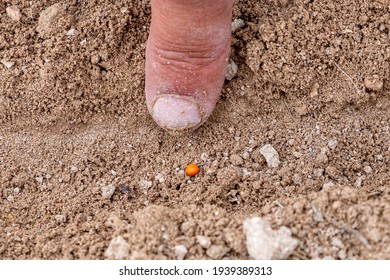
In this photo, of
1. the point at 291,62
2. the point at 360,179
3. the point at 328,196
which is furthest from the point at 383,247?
the point at 291,62

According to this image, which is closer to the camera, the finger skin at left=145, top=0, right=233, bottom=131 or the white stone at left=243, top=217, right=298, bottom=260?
the white stone at left=243, top=217, right=298, bottom=260

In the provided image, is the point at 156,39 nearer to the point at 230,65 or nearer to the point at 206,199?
the point at 230,65

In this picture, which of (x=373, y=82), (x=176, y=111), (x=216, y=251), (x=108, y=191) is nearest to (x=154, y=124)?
(x=176, y=111)

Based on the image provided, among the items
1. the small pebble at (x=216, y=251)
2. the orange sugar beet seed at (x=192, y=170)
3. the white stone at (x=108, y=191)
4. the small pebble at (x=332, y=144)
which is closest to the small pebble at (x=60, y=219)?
the white stone at (x=108, y=191)

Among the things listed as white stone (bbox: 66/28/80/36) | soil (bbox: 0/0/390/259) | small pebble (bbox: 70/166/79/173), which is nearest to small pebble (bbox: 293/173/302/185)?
soil (bbox: 0/0/390/259)

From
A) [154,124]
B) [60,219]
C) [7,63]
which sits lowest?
[60,219]

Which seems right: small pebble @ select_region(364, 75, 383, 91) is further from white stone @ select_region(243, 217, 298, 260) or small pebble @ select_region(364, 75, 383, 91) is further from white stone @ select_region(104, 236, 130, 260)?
white stone @ select_region(104, 236, 130, 260)

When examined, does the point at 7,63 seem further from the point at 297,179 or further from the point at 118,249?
the point at 297,179
